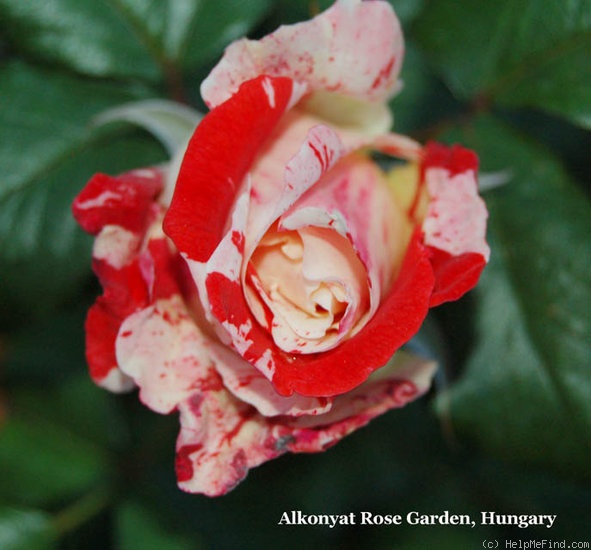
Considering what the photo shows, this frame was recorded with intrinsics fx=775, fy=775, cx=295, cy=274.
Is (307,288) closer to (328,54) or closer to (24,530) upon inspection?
(328,54)

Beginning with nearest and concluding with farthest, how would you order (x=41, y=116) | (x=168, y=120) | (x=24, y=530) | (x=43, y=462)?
(x=168, y=120)
(x=41, y=116)
(x=24, y=530)
(x=43, y=462)

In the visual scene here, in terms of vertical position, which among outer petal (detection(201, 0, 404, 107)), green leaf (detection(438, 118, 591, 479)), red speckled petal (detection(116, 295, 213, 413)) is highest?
outer petal (detection(201, 0, 404, 107))

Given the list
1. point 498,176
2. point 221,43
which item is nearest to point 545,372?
point 498,176

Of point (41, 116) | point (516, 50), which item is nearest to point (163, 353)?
point (41, 116)

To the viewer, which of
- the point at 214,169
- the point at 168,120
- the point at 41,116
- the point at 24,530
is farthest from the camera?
the point at 24,530

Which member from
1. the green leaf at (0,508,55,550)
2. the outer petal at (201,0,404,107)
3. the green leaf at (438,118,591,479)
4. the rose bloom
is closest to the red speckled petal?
the rose bloom

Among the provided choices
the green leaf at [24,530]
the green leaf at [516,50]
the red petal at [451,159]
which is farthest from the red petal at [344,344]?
the green leaf at [24,530]

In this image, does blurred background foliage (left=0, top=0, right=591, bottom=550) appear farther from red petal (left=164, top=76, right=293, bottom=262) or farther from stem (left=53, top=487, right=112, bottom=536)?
red petal (left=164, top=76, right=293, bottom=262)
